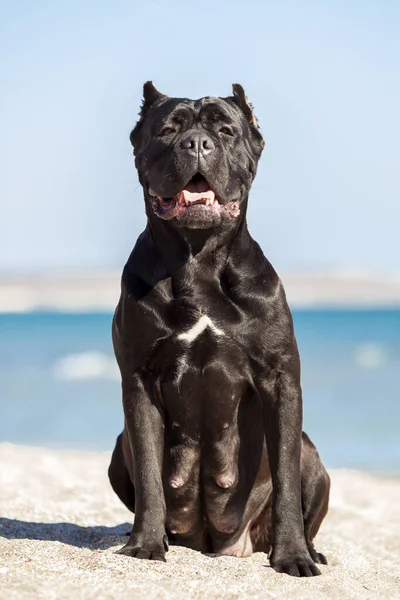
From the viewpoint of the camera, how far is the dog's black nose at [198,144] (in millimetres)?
4805

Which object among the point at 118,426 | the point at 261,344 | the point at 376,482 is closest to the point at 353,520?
the point at 376,482

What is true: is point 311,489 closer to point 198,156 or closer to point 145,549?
point 145,549

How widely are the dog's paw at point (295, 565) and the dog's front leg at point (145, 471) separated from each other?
0.49m

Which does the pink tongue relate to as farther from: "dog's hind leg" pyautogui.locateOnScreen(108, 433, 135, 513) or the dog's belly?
"dog's hind leg" pyautogui.locateOnScreen(108, 433, 135, 513)

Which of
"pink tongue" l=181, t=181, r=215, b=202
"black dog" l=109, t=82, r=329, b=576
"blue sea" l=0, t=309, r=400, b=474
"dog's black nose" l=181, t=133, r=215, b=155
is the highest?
"blue sea" l=0, t=309, r=400, b=474

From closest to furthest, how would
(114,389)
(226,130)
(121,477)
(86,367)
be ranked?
(226,130), (121,477), (114,389), (86,367)

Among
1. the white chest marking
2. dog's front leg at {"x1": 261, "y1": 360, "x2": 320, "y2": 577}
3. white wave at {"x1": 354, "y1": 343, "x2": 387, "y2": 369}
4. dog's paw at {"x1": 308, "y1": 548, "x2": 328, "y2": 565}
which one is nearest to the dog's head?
the white chest marking

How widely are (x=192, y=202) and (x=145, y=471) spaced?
121 cm

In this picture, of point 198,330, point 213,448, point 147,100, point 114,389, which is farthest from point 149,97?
point 114,389

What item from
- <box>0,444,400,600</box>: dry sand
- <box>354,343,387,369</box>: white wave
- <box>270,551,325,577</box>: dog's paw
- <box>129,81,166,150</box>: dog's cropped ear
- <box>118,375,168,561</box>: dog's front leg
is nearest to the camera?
<box>0,444,400,600</box>: dry sand

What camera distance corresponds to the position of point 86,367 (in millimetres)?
20328

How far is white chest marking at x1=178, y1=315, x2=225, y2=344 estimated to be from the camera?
16.0 ft

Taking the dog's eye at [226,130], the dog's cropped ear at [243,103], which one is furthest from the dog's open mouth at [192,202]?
the dog's cropped ear at [243,103]

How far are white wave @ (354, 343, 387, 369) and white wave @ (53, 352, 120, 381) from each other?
4706 millimetres
